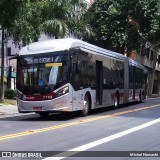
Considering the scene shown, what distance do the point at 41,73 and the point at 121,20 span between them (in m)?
28.5

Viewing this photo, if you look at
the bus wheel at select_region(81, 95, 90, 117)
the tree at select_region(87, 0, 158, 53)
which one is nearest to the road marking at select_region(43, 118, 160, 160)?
the bus wheel at select_region(81, 95, 90, 117)

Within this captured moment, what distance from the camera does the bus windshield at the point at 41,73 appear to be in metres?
17.8

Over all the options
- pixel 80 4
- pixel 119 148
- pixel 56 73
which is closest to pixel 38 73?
pixel 56 73

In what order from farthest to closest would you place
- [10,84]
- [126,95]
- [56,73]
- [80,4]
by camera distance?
[10,84] → [80,4] → [126,95] → [56,73]

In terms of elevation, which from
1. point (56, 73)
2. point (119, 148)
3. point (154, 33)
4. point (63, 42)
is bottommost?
point (119, 148)

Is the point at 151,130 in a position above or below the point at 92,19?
below

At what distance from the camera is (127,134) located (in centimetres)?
1351

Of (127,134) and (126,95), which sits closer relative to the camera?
(127,134)

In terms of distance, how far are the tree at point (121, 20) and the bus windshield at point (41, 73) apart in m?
26.6

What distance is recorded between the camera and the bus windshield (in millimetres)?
17812

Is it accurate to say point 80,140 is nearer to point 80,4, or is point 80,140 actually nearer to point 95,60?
point 95,60

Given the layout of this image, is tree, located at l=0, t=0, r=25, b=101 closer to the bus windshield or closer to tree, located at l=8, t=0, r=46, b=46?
tree, located at l=8, t=0, r=46, b=46

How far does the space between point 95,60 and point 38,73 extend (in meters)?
4.23

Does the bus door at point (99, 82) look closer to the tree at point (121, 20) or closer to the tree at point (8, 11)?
the tree at point (8, 11)
